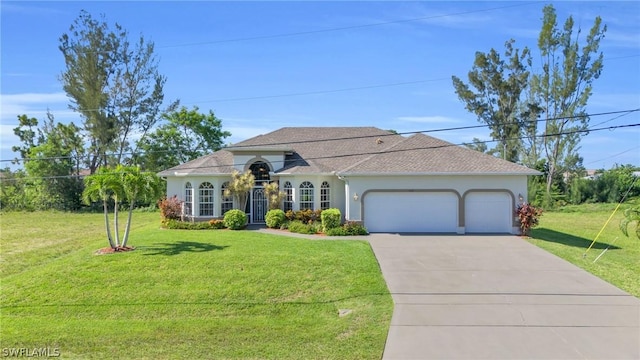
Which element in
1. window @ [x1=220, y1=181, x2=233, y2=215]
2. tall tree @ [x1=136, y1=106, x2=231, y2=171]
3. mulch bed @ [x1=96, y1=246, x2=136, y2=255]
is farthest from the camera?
tall tree @ [x1=136, y1=106, x2=231, y2=171]

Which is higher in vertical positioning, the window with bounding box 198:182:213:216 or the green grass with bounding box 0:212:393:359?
the window with bounding box 198:182:213:216

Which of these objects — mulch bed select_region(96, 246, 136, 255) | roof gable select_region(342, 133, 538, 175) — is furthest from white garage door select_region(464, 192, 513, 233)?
mulch bed select_region(96, 246, 136, 255)

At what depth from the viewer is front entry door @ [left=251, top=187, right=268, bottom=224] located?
82.6ft

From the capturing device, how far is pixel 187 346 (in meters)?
8.65

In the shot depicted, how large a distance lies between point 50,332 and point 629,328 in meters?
12.7

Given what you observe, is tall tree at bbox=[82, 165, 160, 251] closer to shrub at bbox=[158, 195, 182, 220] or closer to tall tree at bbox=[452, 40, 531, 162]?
shrub at bbox=[158, 195, 182, 220]

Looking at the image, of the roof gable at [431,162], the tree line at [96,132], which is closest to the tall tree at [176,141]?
the tree line at [96,132]

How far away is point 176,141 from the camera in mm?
42594

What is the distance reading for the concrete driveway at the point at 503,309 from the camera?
8047 millimetres

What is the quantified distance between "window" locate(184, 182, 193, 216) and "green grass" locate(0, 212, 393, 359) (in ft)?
18.8

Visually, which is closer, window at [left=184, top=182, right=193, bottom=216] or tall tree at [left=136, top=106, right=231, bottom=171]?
window at [left=184, top=182, right=193, bottom=216]

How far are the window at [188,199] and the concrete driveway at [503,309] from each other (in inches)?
493

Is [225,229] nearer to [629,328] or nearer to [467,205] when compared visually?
[467,205]

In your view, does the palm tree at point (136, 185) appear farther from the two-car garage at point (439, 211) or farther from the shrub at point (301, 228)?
the two-car garage at point (439, 211)
